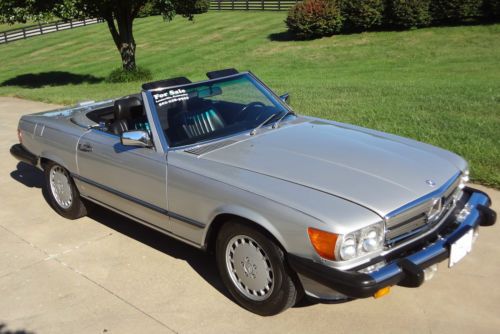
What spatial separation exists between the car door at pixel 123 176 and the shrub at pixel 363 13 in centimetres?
2050

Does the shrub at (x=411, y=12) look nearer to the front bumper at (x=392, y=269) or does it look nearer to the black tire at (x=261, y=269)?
the front bumper at (x=392, y=269)

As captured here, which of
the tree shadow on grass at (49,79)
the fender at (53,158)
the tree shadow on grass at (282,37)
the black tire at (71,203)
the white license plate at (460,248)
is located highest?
the fender at (53,158)

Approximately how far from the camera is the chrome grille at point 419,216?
322cm

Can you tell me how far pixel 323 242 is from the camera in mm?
3102

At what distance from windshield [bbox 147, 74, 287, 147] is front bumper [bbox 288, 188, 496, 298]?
155 cm

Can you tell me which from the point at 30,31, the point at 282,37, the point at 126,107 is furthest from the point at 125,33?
the point at 30,31

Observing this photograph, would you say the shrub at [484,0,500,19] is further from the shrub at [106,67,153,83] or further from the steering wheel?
Result: the steering wheel

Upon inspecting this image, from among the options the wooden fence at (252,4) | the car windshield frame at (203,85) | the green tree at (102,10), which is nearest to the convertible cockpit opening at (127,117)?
the car windshield frame at (203,85)

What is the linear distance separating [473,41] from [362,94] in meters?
11.4

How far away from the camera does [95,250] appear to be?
191 inches

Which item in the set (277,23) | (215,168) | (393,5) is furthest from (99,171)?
(277,23)

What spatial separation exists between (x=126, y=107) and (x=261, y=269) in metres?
2.16

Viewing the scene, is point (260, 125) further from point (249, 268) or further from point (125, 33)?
point (125, 33)

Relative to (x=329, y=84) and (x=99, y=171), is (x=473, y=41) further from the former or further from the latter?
(x=99, y=171)
